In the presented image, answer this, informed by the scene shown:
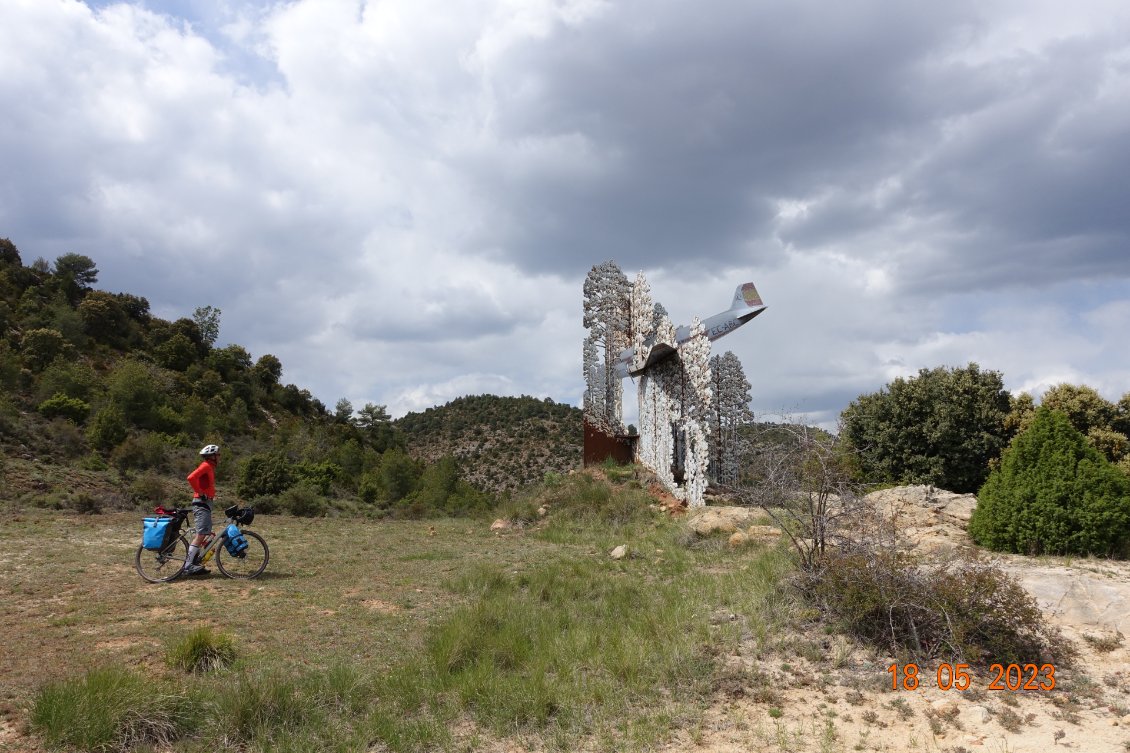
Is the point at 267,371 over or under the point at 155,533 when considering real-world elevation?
over

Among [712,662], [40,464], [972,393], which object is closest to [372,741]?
[712,662]

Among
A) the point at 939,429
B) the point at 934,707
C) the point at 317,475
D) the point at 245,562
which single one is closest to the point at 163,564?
the point at 245,562

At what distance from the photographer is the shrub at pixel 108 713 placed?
171 inches

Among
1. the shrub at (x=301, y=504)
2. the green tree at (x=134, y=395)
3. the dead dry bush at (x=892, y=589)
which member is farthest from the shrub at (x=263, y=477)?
the dead dry bush at (x=892, y=589)

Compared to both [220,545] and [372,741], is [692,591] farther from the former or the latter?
[220,545]

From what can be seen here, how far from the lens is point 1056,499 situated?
912 centimetres

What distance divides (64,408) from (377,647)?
89.1ft

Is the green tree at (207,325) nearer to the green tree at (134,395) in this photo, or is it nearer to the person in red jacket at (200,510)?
the green tree at (134,395)

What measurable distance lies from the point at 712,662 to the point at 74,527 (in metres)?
12.8

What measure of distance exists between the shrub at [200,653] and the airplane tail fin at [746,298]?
53.4 ft

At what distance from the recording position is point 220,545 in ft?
30.6

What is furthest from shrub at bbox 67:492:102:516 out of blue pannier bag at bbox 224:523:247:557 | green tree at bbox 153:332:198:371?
green tree at bbox 153:332:198:371

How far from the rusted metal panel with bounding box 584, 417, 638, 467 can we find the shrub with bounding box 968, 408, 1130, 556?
14711mm
